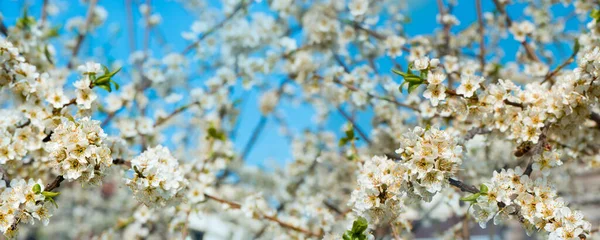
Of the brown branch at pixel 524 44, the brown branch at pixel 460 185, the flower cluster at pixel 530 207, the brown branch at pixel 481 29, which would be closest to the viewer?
the flower cluster at pixel 530 207

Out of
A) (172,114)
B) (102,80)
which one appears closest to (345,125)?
(172,114)

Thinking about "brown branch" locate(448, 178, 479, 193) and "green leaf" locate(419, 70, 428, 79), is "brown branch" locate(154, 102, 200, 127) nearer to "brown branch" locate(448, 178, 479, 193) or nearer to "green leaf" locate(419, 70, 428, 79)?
"green leaf" locate(419, 70, 428, 79)

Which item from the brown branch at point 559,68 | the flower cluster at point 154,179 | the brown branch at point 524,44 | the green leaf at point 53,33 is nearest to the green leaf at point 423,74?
the brown branch at point 559,68

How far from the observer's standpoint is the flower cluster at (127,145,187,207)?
7.05 feet

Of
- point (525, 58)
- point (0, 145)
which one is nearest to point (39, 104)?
point (0, 145)

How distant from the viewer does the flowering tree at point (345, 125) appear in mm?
2014

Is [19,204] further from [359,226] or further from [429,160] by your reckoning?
[429,160]

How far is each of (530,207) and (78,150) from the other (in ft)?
5.99

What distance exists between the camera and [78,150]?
1.97 meters

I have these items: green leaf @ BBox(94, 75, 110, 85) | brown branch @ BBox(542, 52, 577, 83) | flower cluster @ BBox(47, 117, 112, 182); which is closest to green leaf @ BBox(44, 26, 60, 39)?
green leaf @ BBox(94, 75, 110, 85)

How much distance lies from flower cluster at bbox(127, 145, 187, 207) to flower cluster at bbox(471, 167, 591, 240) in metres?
1.32

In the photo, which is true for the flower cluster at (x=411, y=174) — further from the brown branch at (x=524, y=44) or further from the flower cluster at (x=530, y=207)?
the brown branch at (x=524, y=44)

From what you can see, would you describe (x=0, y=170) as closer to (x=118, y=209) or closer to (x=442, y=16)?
(x=442, y=16)

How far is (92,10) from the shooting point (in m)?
4.69
